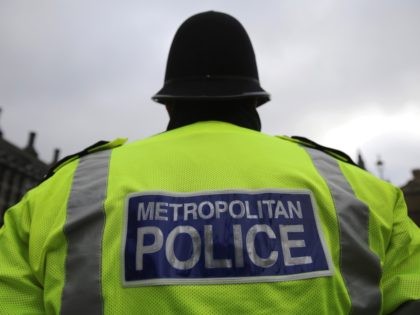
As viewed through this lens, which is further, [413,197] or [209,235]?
[413,197]

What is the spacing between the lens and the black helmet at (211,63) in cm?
162

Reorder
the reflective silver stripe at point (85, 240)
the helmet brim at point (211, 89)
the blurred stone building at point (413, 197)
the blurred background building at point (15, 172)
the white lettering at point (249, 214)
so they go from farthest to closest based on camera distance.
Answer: the blurred background building at point (15, 172), the blurred stone building at point (413, 197), the helmet brim at point (211, 89), the white lettering at point (249, 214), the reflective silver stripe at point (85, 240)

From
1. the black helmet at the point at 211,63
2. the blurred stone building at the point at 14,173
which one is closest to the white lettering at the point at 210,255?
the black helmet at the point at 211,63

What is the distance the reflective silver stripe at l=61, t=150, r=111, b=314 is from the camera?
3.16ft

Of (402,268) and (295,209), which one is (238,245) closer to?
(295,209)

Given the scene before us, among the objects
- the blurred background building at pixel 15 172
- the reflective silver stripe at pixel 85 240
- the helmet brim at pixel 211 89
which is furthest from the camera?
the blurred background building at pixel 15 172

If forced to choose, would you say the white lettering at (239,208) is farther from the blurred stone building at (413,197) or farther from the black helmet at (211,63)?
the blurred stone building at (413,197)

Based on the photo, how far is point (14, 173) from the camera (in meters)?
34.4

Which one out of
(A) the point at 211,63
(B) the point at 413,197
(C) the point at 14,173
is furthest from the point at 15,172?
(A) the point at 211,63

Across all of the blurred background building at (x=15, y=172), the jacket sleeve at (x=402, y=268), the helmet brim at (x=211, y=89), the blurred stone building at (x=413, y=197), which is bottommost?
the jacket sleeve at (x=402, y=268)

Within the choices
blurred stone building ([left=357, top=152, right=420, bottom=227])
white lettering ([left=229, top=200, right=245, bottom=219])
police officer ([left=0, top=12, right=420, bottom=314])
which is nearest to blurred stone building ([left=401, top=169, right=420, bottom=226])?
blurred stone building ([left=357, top=152, right=420, bottom=227])

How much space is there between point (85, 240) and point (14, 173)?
37708mm

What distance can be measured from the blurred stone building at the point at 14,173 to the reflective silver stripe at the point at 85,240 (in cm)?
3204

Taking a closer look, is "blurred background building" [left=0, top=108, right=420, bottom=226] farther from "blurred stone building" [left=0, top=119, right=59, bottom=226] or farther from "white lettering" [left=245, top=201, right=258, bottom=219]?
"white lettering" [left=245, top=201, right=258, bottom=219]
